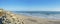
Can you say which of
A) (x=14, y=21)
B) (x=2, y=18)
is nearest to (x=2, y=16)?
(x=2, y=18)

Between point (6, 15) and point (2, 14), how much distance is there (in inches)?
5.7

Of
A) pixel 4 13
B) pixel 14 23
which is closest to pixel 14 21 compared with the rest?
pixel 14 23

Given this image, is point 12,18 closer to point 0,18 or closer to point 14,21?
point 14,21

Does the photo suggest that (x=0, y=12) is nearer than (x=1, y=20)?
No

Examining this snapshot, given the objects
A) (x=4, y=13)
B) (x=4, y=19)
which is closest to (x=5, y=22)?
(x=4, y=19)

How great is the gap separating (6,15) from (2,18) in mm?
215

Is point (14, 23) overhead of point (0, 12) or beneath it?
beneath

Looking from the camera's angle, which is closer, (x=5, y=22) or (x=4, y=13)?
(x=5, y=22)

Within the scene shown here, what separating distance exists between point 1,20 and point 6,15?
291mm

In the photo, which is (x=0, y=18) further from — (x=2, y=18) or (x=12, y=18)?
(x=12, y=18)

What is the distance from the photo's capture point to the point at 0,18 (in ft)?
16.4

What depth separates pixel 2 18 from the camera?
5.02 m

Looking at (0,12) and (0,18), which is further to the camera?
(0,12)

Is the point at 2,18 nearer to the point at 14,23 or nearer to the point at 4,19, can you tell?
the point at 4,19
